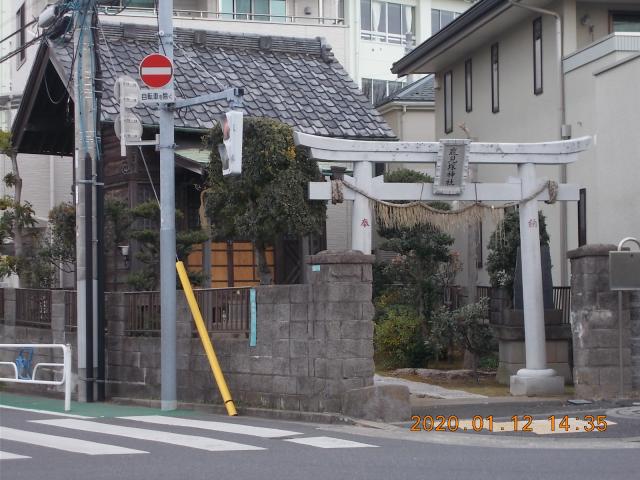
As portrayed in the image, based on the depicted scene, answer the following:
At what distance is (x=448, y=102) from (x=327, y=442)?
59.0 ft

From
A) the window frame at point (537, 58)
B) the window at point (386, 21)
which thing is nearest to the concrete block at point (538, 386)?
the window frame at point (537, 58)

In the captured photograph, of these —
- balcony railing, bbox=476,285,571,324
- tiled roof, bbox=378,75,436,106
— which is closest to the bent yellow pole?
balcony railing, bbox=476,285,571,324

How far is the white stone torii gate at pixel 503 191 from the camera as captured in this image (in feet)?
51.6

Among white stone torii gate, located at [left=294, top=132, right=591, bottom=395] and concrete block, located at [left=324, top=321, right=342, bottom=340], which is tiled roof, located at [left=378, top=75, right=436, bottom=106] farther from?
concrete block, located at [left=324, top=321, right=342, bottom=340]

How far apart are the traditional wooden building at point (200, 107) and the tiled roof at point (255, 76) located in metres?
0.03

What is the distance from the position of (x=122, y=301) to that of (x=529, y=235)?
23.7 ft

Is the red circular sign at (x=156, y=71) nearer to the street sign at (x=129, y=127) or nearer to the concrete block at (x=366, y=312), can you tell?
the street sign at (x=129, y=127)

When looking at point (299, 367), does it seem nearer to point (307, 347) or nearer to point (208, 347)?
point (307, 347)

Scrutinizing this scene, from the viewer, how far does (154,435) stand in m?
12.2

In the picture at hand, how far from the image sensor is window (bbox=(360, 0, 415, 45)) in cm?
4684

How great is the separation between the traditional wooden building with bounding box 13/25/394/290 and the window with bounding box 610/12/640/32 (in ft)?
18.7

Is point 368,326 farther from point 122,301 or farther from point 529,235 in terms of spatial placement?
point 122,301

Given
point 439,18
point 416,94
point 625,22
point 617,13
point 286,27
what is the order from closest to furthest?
point 617,13
point 625,22
point 416,94
point 286,27
point 439,18

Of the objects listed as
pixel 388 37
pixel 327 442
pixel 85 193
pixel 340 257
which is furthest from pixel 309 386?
pixel 388 37
